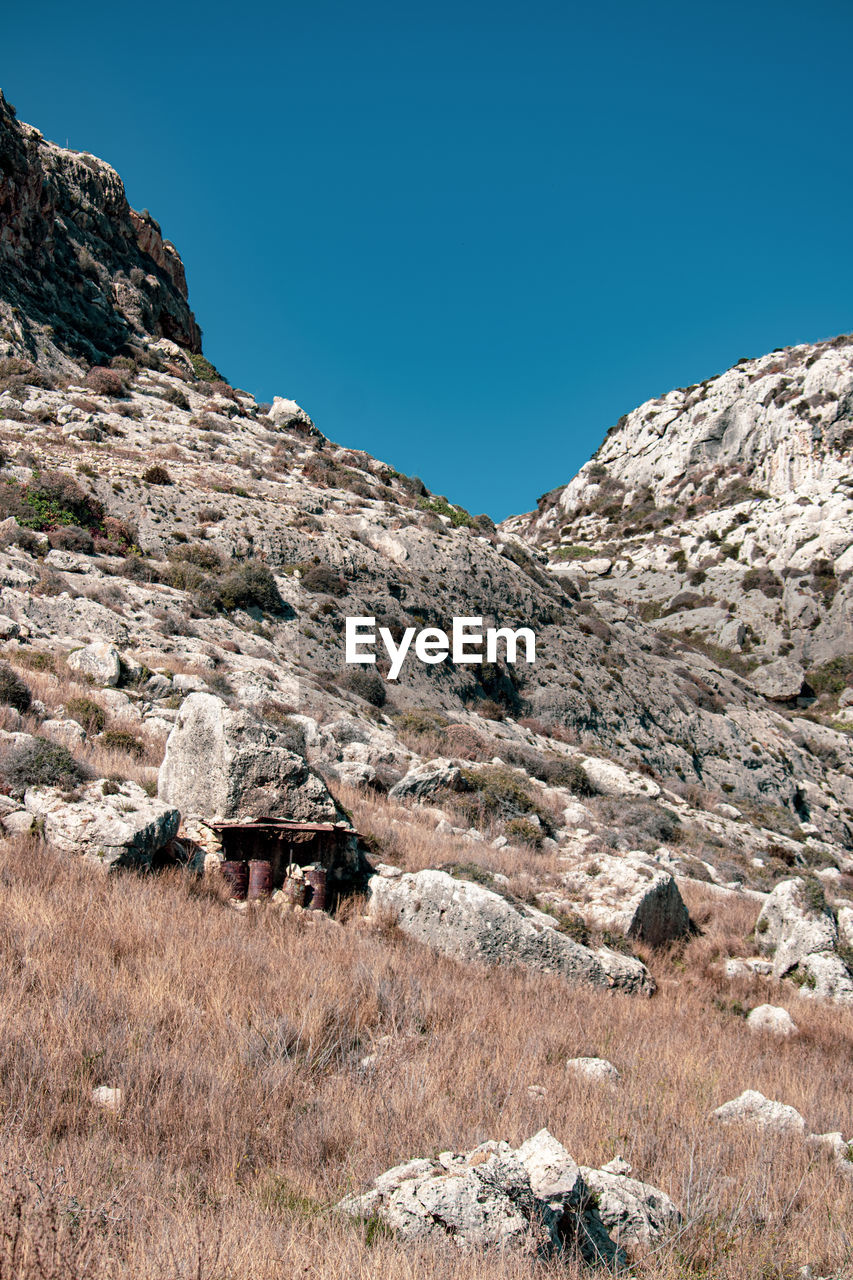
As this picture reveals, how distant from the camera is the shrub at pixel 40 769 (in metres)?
6.88

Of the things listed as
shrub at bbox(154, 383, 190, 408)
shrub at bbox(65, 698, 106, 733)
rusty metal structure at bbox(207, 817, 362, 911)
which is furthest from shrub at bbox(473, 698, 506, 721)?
shrub at bbox(154, 383, 190, 408)

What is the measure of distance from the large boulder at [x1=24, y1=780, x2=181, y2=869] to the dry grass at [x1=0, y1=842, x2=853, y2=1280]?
0.98 ft

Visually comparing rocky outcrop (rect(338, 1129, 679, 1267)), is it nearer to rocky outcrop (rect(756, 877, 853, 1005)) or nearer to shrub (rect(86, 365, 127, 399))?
rocky outcrop (rect(756, 877, 853, 1005))

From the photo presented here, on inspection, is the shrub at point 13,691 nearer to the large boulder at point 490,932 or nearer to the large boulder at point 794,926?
the large boulder at point 490,932

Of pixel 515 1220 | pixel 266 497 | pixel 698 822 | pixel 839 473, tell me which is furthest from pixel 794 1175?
pixel 839 473

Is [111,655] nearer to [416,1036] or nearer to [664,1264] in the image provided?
[416,1036]

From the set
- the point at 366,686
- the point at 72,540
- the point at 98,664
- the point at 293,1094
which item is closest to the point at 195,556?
the point at 72,540

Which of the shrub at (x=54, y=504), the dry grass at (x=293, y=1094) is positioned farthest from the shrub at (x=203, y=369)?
the dry grass at (x=293, y=1094)

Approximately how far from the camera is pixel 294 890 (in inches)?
278

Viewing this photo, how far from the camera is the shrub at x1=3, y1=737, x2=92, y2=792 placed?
6.88m

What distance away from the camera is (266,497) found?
30984mm

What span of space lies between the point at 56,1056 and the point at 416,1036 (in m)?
2.24

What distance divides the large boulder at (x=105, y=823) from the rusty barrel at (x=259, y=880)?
85 cm

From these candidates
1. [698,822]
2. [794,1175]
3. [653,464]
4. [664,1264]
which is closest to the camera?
[664,1264]
